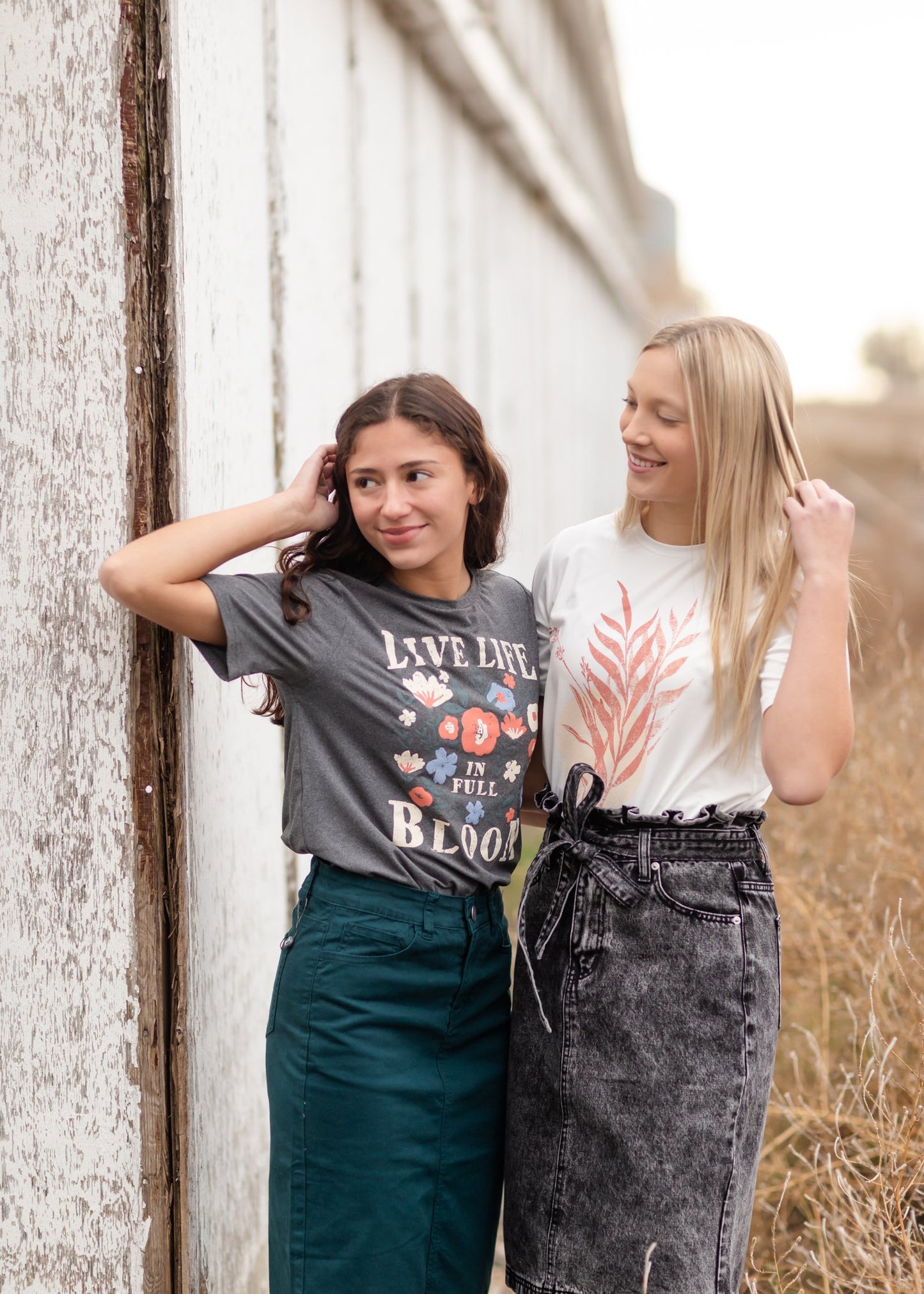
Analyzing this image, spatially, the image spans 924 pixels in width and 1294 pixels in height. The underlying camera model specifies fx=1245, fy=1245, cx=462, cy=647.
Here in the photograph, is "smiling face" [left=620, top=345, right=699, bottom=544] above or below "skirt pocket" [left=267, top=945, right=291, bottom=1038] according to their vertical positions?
above

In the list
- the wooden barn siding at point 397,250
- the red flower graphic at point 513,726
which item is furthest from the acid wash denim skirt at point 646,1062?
the wooden barn siding at point 397,250

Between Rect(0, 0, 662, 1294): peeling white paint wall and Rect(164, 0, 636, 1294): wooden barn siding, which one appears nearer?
Rect(0, 0, 662, 1294): peeling white paint wall

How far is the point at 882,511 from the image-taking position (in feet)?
23.8

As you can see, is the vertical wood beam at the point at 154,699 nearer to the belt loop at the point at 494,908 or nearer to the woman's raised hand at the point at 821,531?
the belt loop at the point at 494,908

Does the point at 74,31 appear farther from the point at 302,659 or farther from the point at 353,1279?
the point at 353,1279

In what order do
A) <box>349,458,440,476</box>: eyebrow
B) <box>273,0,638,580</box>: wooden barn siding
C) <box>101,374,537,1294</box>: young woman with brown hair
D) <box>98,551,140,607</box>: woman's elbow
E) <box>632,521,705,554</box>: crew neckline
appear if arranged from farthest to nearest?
<box>273,0,638,580</box>: wooden barn siding → <box>632,521,705,554</box>: crew neckline → <box>349,458,440,476</box>: eyebrow → <box>101,374,537,1294</box>: young woman with brown hair → <box>98,551,140,607</box>: woman's elbow

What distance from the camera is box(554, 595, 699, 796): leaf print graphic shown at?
69.7 inches

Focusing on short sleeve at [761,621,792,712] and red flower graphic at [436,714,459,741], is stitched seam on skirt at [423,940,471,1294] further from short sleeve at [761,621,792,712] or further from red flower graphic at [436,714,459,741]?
short sleeve at [761,621,792,712]

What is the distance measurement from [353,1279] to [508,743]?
74 centimetres

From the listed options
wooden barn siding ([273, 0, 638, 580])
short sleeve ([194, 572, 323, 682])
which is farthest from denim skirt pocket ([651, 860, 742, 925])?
wooden barn siding ([273, 0, 638, 580])

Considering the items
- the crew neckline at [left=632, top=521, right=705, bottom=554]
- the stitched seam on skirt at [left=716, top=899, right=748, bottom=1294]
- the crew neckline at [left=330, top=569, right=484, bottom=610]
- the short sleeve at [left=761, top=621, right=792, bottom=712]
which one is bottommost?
the stitched seam on skirt at [left=716, top=899, right=748, bottom=1294]

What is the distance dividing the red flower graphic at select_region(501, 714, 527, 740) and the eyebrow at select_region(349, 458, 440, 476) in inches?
14.8

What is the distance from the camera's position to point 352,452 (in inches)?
69.7

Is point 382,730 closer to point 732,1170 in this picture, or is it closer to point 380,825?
point 380,825
